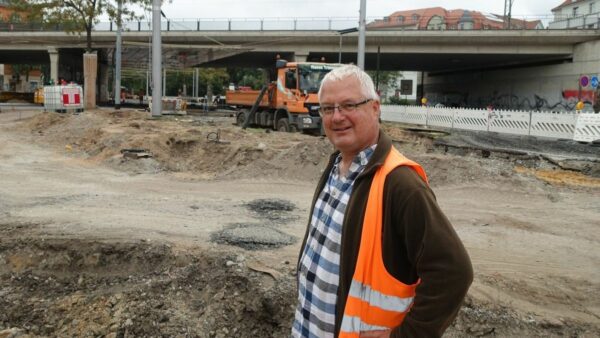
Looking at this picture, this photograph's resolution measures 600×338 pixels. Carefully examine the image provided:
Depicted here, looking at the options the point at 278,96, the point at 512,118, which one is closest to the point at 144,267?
the point at 278,96

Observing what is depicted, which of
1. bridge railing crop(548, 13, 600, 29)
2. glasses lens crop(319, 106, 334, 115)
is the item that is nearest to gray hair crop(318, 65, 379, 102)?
glasses lens crop(319, 106, 334, 115)

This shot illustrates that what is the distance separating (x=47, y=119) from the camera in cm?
2189

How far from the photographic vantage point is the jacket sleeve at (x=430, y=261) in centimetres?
191

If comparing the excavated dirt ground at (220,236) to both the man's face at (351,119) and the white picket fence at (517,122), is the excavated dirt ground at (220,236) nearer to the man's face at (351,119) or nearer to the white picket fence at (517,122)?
the man's face at (351,119)

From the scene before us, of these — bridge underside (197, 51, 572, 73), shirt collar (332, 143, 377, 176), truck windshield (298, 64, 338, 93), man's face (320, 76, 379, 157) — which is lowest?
shirt collar (332, 143, 377, 176)

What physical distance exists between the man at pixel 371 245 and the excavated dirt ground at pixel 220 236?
2.66m

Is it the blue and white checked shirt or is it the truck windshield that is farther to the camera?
the truck windshield

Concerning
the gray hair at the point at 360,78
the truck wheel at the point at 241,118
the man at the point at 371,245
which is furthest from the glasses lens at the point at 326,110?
the truck wheel at the point at 241,118

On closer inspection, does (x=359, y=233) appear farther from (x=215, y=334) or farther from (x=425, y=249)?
(x=215, y=334)

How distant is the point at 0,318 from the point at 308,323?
3.76m

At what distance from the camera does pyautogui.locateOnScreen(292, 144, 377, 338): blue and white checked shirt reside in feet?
7.38

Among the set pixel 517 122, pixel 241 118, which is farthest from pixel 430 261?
pixel 517 122

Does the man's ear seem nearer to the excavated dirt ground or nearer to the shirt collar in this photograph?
the shirt collar

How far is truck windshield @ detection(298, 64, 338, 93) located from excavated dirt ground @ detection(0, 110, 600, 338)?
4.90 meters
